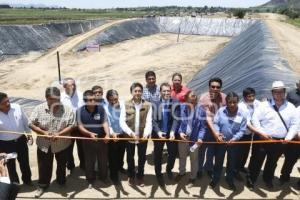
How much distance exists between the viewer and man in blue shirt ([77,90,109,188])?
6.31m

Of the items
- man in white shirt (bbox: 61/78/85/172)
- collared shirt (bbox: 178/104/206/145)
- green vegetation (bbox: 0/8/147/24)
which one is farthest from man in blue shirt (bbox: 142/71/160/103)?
green vegetation (bbox: 0/8/147/24)

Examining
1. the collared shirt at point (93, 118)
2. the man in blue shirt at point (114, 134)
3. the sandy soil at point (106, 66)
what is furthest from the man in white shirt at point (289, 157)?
the sandy soil at point (106, 66)

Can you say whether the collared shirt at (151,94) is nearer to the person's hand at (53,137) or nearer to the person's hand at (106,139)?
the person's hand at (106,139)

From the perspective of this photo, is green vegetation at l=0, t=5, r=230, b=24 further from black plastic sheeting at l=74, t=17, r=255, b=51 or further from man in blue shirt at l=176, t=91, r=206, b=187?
man in blue shirt at l=176, t=91, r=206, b=187

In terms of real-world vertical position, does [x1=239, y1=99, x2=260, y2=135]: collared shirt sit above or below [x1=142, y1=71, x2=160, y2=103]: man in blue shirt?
below

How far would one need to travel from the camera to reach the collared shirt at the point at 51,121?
6180 mm

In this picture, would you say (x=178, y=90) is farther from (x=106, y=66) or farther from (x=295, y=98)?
(x=106, y=66)

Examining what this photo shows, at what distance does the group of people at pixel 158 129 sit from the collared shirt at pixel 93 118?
2 cm

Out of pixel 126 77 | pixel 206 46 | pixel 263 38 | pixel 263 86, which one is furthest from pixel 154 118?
pixel 206 46

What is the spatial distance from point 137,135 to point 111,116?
0.57 m

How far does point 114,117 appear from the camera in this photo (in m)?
6.61

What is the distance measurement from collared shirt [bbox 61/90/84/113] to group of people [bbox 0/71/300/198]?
0.02m

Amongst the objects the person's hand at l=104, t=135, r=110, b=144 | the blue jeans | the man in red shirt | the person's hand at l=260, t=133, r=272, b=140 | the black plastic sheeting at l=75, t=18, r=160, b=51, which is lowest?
the blue jeans

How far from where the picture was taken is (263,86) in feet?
31.4
